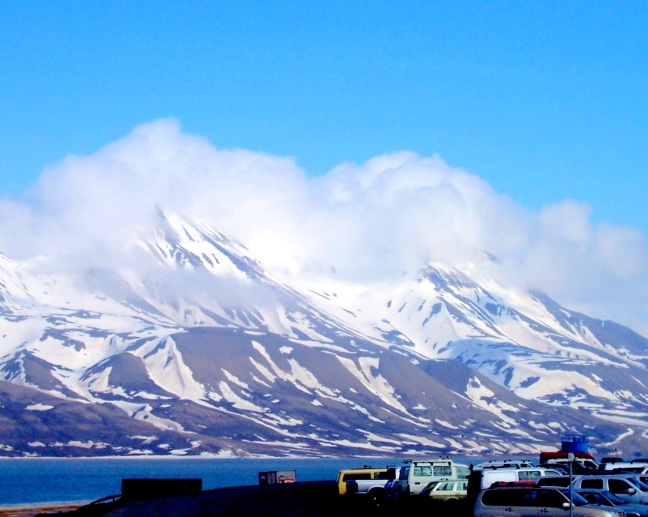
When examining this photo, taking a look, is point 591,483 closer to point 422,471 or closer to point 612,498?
point 612,498

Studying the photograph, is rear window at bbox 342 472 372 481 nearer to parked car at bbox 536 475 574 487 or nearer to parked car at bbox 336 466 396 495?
parked car at bbox 336 466 396 495

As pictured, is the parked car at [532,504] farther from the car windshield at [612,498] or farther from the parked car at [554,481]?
the parked car at [554,481]

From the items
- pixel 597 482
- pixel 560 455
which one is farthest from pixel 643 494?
pixel 560 455

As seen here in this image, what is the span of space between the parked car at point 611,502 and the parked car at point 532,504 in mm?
1528

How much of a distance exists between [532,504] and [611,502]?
4.72 m

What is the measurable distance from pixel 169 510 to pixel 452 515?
2501cm

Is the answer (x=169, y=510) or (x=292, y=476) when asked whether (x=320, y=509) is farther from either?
(x=292, y=476)

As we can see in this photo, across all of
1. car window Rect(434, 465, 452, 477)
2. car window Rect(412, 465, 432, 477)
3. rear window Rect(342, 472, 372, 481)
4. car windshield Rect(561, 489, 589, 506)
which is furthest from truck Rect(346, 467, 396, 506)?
car windshield Rect(561, 489, 589, 506)

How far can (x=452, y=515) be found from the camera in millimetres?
58000

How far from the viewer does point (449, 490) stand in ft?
215

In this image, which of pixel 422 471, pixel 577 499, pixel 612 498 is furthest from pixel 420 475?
pixel 577 499

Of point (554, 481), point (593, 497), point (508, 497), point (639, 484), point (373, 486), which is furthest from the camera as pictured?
point (373, 486)

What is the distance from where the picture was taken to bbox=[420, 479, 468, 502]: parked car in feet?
214

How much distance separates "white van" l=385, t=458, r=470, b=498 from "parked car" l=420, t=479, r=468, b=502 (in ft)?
9.34
